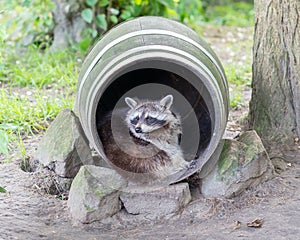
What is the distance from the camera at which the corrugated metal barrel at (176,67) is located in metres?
3.42

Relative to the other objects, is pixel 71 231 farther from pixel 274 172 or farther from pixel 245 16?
pixel 245 16

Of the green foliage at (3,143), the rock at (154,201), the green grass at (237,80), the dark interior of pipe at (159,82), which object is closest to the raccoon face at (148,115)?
the dark interior of pipe at (159,82)

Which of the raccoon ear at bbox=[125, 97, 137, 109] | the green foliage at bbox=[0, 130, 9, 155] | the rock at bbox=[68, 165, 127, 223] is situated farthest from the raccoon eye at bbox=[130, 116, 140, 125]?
the green foliage at bbox=[0, 130, 9, 155]

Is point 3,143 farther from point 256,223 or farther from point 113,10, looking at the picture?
point 113,10

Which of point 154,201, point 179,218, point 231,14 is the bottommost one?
point 179,218

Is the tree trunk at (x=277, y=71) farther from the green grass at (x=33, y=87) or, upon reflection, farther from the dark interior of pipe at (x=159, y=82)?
the green grass at (x=33, y=87)

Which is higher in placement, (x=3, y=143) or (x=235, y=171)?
(x=3, y=143)

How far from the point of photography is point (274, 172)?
12.7 feet

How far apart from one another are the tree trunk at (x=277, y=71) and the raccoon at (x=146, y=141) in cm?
73

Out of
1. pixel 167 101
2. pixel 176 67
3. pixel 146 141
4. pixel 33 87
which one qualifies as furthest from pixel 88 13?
pixel 146 141

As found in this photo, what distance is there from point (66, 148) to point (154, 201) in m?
0.74

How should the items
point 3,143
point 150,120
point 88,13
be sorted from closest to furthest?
point 3,143 < point 150,120 < point 88,13

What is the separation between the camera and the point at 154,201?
11.5 ft

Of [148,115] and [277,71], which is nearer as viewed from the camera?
[148,115]
